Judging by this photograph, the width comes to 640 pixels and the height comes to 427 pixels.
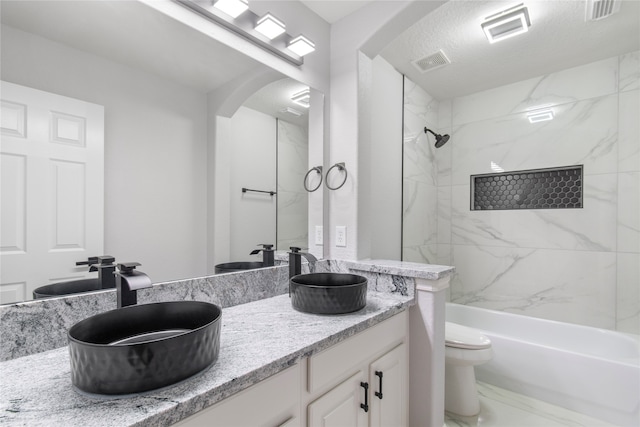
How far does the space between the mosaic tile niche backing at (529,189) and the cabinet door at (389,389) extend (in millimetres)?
2096

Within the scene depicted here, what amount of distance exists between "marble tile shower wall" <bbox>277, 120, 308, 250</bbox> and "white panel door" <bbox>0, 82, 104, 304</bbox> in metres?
0.86

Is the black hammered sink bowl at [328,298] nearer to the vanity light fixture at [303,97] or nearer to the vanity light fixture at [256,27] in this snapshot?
the vanity light fixture at [303,97]

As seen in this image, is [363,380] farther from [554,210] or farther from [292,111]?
Result: [554,210]

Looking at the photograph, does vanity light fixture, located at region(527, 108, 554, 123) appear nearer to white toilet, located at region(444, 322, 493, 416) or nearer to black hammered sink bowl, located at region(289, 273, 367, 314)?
white toilet, located at region(444, 322, 493, 416)

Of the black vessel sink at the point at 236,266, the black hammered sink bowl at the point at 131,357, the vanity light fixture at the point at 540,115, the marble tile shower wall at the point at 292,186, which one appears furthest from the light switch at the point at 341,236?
the vanity light fixture at the point at 540,115

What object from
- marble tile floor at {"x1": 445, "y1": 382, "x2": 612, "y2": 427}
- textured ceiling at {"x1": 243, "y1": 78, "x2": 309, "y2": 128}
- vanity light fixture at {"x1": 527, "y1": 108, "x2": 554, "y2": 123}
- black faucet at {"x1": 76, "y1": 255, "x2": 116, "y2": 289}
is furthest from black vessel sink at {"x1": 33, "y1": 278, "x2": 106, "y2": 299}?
vanity light fixture at {"x1": 527, "y1": 108, "x2": 554, "y2": 123}

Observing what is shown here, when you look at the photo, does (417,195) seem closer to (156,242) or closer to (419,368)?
(419,368)

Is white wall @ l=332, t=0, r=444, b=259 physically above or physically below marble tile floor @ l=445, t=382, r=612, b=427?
above

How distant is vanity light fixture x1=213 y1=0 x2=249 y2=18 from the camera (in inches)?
52.9

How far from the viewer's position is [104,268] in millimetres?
1050

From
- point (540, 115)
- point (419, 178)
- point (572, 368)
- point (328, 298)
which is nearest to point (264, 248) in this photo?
point (328, 298)

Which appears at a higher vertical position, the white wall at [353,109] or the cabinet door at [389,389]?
the white wall at [353,109]

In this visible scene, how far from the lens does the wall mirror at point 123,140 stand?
893 mm

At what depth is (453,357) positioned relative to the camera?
2.00 m
